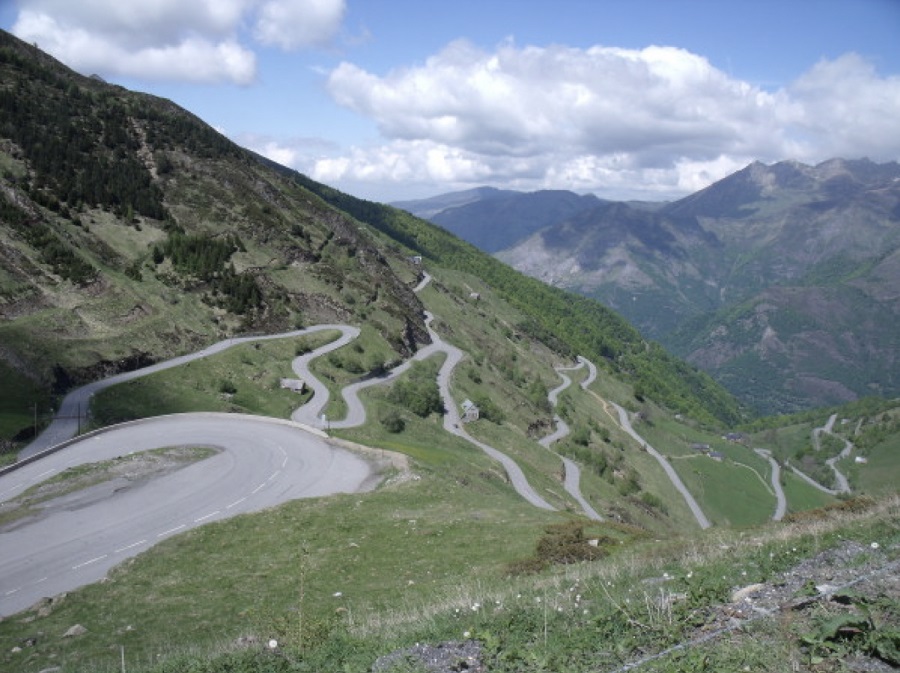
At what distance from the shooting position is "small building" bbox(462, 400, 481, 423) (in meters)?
93.9

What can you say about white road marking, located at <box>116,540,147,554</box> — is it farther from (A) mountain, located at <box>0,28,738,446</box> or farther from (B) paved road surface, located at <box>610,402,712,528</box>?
(B) paved road surface, located at <box>610,402,712,528</box>

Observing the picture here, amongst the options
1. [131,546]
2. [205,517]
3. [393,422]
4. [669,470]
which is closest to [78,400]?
[205,517]

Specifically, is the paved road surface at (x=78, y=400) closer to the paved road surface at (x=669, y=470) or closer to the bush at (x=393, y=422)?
the bush at (x=393, y=422)

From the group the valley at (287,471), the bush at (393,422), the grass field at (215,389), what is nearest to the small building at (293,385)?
the valley at (287,471)

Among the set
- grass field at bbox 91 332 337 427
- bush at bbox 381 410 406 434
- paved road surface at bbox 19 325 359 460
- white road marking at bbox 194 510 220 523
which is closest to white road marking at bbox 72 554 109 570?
white road marking at bbox 194 510 220 523

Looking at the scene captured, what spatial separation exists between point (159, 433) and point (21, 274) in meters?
32.7

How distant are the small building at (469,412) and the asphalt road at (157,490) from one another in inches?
1607

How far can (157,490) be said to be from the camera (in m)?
39.8

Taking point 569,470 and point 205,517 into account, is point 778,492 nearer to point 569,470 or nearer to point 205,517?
point 569,470

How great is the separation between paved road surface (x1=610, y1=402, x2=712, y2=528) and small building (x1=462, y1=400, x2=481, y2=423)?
45972 mm

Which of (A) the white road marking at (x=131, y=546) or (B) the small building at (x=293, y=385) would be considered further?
(B) the small building at (x=293, y=385)

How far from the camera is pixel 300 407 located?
72.1 m

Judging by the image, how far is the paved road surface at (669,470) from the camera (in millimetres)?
121125

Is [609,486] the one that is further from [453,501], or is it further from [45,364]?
[45,364]
